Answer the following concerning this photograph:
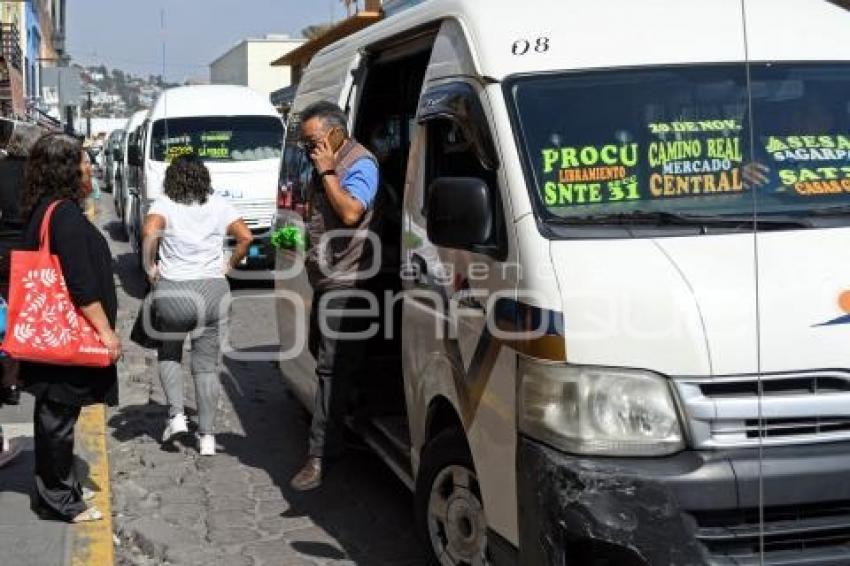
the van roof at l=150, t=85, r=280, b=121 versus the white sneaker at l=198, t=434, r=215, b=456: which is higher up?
the van roof at l=150, t=85, r=280, b=121

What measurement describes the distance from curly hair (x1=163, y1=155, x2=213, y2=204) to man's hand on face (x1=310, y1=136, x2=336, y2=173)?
64.3 inches

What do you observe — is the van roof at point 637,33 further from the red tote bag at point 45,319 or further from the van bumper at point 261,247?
the van bumper at point 261,247

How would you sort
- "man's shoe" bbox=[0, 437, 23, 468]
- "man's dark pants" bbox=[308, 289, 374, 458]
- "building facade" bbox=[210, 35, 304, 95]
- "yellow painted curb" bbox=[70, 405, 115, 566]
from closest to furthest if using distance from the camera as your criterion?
"yellow painted curb" bbox=[70, 405, 115, 566]
"man's dark pants" bbox=[308, 289, 374, 458]
"man's shoe" bbox=[0, 437, 23, 468]
"building facade" bbox=[210, 35, 304, 95]

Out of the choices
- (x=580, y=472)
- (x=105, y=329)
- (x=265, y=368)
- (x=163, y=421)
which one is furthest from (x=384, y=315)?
(x=265, y=368)

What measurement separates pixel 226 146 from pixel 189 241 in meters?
8.38

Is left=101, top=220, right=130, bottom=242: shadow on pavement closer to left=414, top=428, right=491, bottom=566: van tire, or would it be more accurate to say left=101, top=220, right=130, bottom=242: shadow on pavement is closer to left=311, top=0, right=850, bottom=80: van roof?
left=414, top=428, right=491, bottom=566: van tire

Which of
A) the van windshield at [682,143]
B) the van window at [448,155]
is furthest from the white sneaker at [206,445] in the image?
the van windshield at [682,143]

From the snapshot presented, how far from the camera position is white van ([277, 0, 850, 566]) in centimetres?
307

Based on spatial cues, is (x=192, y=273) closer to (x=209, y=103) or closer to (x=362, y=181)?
(x=362, y=181)

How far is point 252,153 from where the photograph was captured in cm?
1439

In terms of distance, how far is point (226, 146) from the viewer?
14.4 metres

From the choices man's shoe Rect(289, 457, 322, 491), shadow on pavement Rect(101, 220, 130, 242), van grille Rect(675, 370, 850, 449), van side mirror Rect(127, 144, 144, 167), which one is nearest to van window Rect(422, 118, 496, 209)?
van grille Rect(675, 370, 850, 449)

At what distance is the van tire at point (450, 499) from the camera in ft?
12.9

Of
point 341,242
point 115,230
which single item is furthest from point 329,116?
point 115,230
